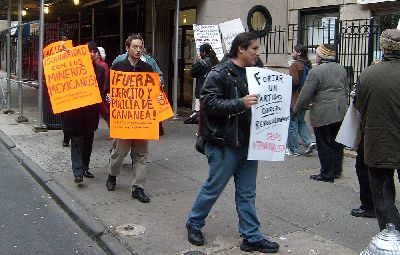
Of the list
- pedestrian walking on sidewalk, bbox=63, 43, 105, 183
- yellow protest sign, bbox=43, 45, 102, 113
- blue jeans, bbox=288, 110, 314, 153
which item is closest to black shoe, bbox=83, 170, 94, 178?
pedestrian walking on sidewalk, bbox=63, 43, 105, 183

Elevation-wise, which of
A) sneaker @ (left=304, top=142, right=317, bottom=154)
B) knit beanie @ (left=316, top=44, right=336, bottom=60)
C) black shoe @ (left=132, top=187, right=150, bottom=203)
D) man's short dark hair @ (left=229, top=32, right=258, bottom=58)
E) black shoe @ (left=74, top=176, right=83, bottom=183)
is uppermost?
knit beanie @ (left=316, top=44, right=336, bottom=60)

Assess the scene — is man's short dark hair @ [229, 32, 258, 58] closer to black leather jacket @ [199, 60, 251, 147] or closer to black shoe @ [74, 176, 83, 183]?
black leather jacket @ [199, 60, 251, 147]

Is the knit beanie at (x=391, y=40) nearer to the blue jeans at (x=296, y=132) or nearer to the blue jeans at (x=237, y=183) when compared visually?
the blue jeans at (x=237, y=183)

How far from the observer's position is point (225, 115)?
4.06 m

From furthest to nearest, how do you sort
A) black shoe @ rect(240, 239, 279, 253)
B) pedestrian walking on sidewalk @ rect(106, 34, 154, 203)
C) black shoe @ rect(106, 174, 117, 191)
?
black shoe @ rect(106, 174, 117, 191)
pedestrian walking on sidewalk @ rect(106, 34, 154, 203)
black shoe @ rect(240, 239, 279, 253)

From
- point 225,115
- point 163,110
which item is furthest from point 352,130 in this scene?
point 163,110

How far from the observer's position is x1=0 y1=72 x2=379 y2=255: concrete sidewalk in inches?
180

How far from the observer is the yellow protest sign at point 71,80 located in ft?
21.0

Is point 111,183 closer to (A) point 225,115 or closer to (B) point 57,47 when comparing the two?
(B) point 57,47

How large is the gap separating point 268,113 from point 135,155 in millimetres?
2122

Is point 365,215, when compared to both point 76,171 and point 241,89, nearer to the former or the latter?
point 241,89

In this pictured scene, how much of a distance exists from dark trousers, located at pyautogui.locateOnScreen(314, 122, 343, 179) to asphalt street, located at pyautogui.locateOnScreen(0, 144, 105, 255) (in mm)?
3418

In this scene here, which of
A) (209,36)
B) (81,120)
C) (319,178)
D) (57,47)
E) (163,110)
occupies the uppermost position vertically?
(209,36)

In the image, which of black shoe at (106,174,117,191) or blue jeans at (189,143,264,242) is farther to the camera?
black shoe at (106,174,117,191)
